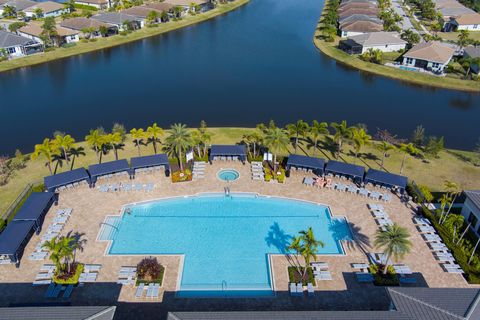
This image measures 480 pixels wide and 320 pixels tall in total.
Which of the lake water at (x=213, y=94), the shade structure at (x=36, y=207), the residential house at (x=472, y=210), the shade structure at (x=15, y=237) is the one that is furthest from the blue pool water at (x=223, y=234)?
the lake water at (x=213, y=94)

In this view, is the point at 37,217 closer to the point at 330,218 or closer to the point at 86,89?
the point at 330,218

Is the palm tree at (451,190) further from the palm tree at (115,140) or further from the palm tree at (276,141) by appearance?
the palm tree at (115,140)

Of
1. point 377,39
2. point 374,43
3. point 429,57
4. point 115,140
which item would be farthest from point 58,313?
point 377,39

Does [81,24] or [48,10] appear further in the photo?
[48,10]

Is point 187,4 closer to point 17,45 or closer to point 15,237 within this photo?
point 17,45

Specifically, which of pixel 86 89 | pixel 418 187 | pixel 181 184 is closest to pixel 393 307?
pixel 418 187
